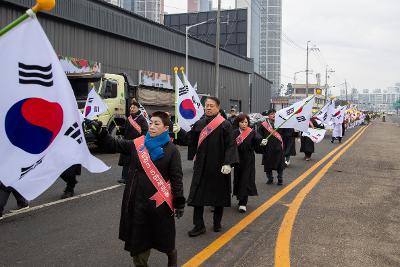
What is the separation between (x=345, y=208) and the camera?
740 centimetres

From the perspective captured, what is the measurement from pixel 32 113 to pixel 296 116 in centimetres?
771

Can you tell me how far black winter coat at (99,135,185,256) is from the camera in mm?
3943

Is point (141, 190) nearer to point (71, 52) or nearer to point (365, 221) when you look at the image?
point (365, 221)

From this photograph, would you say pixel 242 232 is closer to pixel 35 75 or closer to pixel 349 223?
pixel 349 223

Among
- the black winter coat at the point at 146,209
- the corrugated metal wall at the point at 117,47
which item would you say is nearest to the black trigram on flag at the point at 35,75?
the black winter coat at the point at 146,209

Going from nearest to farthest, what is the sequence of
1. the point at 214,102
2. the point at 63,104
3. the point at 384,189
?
1. the point at 63,104
2. the point at 214,102
3. the point at 384,189

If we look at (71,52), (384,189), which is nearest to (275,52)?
(71,52)

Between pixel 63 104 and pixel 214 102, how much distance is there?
259cm

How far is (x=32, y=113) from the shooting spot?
10.5 feet

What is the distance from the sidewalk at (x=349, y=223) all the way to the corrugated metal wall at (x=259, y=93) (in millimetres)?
41800

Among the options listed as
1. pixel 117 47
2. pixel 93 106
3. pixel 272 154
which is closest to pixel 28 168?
pixel 272 154

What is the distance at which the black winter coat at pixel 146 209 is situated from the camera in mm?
3943

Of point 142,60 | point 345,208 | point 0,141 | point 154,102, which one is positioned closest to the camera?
point 0,141

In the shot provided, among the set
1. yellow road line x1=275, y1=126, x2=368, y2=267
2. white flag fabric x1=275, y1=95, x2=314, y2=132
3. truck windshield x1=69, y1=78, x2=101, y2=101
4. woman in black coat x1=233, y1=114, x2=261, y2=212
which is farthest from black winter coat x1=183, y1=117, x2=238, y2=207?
truck windshield x1=69, y1=78, x2=101, y2=101
